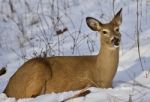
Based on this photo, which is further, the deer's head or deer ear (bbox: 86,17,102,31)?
deer ear (bbox: 86,17,102,31)

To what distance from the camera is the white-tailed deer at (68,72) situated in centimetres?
689

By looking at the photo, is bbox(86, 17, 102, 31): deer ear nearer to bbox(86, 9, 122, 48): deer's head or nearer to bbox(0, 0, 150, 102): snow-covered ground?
bbox(86, 9, 122, 48): deer's head

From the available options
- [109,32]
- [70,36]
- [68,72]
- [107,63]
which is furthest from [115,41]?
[70,36]

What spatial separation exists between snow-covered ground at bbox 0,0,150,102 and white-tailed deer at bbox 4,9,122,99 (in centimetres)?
20

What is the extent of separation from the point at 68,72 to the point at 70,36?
300cm

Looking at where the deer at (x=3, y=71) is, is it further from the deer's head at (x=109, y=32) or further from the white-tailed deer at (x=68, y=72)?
the deer's head at (x=109, y=32)

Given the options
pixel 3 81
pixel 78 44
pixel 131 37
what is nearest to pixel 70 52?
pixel 78 44

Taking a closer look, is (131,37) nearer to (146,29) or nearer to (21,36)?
(146,29)

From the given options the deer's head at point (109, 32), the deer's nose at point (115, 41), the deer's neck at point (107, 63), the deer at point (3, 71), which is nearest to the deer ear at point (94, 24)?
the deer's head at point (109, 32)

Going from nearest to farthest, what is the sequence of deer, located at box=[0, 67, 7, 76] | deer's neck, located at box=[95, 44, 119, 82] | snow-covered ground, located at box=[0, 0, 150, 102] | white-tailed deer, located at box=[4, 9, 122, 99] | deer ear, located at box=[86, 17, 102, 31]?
snow-covered ground, located at box=[0, 0, 150, 102], white-tailed deer, located at box=[4, 9, 122, 99], deer's neck, located at box=[95, 44, 119, 82], deer ear, located at box=[86, 17, 102, 31], deer, located at box=[0, 67, 7, 76]

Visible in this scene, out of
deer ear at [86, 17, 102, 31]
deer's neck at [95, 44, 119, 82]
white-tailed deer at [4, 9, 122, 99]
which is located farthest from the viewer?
deer ear at [86, 17, 102, 31]

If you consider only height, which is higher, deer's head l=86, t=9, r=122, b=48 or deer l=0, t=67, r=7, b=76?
deer's head l=86, t=9, r=122, b=48

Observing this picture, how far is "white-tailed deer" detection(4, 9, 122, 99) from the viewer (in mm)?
6891

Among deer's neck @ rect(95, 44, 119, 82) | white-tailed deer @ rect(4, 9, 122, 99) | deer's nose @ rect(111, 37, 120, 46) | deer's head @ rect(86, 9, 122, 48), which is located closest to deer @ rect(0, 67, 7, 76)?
white-tailed deer @ rect(4, 9, 122, 99)
